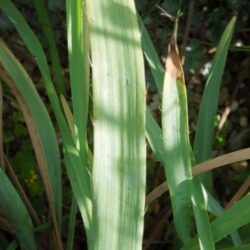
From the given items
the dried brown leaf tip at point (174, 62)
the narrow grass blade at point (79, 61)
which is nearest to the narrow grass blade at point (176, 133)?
the dried brown leaf tip at point (174, 62)

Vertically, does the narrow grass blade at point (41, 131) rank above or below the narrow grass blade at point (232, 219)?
above

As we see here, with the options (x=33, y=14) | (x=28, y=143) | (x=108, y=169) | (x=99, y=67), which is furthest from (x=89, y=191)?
(x=33, y=14)

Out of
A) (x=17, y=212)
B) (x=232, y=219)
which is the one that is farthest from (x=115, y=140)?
(x=17, y=212)

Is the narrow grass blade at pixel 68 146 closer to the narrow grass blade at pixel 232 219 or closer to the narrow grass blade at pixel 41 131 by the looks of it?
the narrow grass blade at pixel 41 131

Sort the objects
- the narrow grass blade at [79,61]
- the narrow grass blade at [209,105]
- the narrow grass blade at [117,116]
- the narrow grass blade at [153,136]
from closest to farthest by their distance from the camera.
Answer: the narrow grass blade at [117,116], the narrow grass blade at [79,61], the narrow grass blade at [153,136], the narrow grass blade at [209,105]

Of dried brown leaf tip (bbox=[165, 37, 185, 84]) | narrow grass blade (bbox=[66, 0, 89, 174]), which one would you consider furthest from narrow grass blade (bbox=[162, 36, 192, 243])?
narrow grass blade (bbox=[66, 0, 89, 174])

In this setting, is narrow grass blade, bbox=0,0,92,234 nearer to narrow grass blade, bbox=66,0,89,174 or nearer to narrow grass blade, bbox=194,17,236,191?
narrow grass blade, bbox=66,0,89,174
